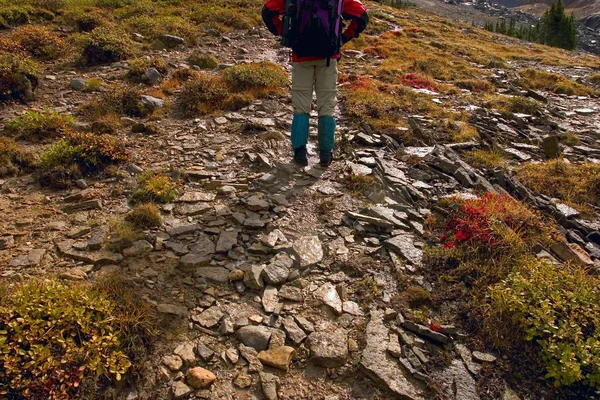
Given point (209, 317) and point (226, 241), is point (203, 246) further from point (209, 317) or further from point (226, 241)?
point (209, 317)

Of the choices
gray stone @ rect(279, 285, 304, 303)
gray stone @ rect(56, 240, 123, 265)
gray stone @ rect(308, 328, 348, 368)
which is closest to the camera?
gray stone @ rect(308, 328, 348, 368)

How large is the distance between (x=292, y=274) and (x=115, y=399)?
237 cm

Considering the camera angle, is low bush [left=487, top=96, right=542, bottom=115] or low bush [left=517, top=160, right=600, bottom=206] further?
low bush [left=487, top=96, right=542, bottom=115]

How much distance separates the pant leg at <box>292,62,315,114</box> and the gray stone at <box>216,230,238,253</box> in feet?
9.17

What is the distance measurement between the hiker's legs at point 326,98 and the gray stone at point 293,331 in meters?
4.04

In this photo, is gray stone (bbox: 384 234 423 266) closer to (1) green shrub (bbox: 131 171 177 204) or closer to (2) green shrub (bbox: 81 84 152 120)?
(1) green shrub (bbox: 131 171 177 204)

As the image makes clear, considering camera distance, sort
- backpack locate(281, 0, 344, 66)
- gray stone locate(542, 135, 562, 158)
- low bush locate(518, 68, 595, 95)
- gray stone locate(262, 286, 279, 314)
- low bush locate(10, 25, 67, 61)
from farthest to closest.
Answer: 1. low bush locate(518, 68, 595, 95)
2. low bush locate(10, 25, 67, 61)
3. gray stone locate(542, 135, 562, 158)
4. backpack locate(281, 0, 344, 66)
5. gray stone locate(262, 286, 279, 314)

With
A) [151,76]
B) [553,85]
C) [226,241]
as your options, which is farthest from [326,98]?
[553,85]

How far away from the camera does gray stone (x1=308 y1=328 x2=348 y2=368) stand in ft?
12.8

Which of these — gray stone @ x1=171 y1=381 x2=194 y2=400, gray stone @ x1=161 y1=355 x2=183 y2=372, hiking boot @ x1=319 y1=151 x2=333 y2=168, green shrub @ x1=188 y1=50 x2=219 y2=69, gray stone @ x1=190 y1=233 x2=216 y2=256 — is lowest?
gray stone @ x1=171 y1=381 x2=194 y2=400

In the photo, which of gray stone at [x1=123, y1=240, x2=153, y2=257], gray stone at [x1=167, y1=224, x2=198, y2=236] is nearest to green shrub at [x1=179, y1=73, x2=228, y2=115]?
gray stone at [x1=167, y1=224, x2=198, y2=236]

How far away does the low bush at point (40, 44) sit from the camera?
12742 mm

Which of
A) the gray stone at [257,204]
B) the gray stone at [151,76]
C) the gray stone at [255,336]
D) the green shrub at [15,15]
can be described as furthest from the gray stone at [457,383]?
the green shrub at [15,15]

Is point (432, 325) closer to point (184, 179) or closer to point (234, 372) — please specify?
point (234, 372)
